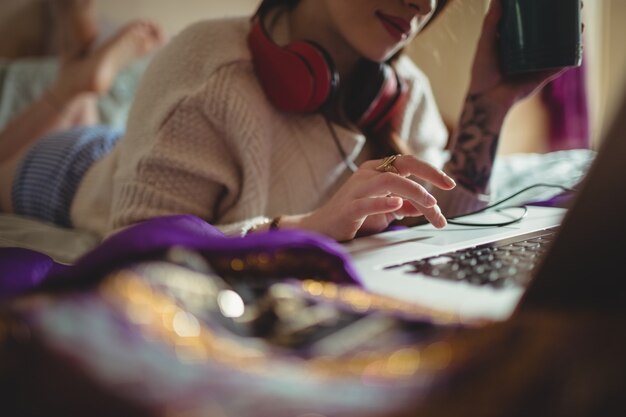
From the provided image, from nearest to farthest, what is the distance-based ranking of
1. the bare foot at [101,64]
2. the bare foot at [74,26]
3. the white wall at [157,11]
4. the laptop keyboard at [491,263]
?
the laptop keyboard at [491,263] < the bare foot at [101,64] < the bare foot at [74,26] < the white wall at [157,11]

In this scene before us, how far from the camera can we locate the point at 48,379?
208 mm

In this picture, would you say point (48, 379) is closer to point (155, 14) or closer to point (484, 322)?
point (484, 322)

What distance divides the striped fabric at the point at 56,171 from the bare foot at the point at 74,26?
44 centimetres

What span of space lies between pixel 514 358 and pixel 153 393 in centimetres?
15

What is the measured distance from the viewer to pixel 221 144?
765 millimetres

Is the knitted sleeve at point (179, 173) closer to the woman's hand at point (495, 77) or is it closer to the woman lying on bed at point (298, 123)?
the woman lying on bed at point (298, 123)

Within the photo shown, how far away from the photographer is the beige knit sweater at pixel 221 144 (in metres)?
0.72

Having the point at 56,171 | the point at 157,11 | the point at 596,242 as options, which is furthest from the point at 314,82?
the point at 157,11

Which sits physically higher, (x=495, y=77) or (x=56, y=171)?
(x=495, y=77)

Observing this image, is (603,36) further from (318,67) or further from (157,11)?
(157,11)

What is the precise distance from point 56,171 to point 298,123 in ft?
1.86

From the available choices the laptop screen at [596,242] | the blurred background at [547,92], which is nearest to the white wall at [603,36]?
the blurred background at [547,92]

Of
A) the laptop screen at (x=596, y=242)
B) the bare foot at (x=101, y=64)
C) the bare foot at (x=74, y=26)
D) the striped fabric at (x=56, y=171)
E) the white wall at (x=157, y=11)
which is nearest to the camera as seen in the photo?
the laptop screen at (x=596, y=242)

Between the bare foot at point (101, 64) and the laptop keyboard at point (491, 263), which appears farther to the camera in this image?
the bare foot at point (101, 64)
